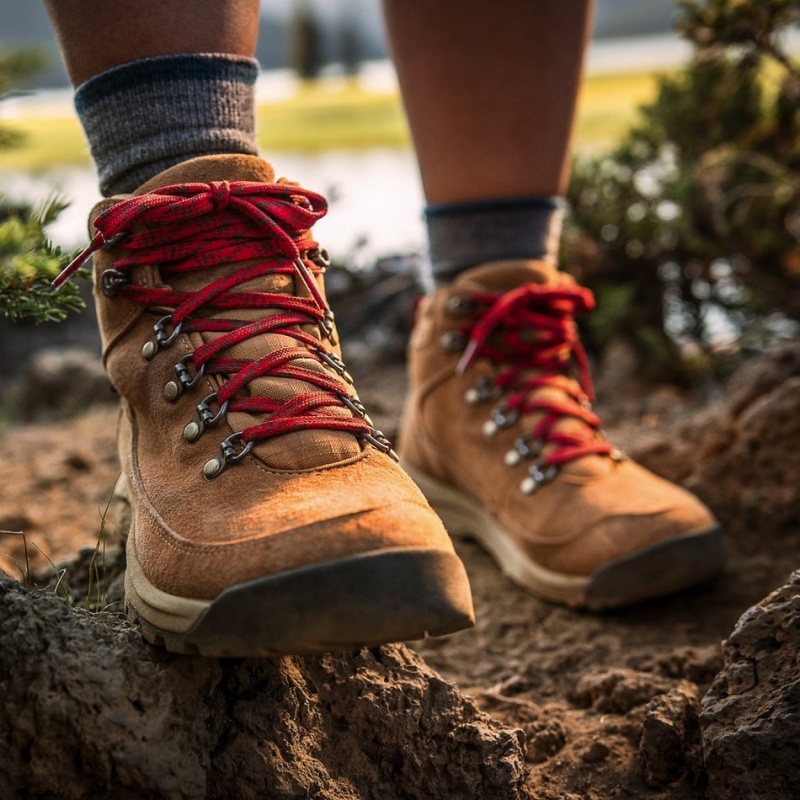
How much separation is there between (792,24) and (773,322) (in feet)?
3.97

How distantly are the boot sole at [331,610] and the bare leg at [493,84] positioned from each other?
1213mm

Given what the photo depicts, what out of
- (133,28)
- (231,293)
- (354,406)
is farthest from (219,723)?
(133,28)

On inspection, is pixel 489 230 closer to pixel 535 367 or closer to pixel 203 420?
pixel 535 367

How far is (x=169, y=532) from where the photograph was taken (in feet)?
4.00

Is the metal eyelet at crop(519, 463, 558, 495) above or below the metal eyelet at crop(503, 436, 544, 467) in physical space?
below

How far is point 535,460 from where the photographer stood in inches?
79.1

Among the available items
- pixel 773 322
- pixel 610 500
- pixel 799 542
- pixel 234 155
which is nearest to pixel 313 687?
pixel 234 155

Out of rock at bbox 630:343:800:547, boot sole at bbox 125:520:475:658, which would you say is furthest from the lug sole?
rock at bbox 630:343:800:547

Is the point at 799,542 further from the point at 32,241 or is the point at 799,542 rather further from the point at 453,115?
the point at 32,241

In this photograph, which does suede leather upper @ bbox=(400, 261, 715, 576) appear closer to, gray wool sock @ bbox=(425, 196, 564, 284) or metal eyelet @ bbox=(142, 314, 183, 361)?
gray wool sock @ bbox=(425, 196, 564, 284)

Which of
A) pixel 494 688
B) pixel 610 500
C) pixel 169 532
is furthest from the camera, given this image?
pixel 610 500

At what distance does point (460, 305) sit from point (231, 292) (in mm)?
840

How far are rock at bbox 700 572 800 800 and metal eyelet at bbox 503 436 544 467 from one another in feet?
2.42

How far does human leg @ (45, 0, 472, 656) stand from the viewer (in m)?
1.09
